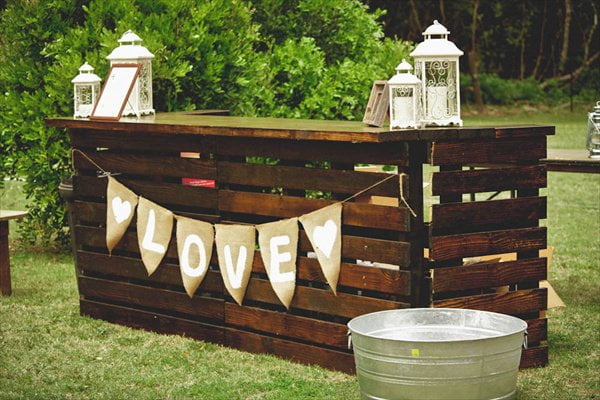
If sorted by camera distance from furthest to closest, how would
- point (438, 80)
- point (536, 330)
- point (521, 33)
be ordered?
point (521, 33)
point (536, 330)
point (438, 80)

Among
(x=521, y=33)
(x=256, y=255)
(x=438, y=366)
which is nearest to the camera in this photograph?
(x=438, y=366)

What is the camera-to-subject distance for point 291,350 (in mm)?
6176

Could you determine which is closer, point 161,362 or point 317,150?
point 317,150

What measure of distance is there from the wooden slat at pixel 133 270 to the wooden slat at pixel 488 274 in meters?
1.52

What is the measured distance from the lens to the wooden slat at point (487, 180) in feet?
18.4

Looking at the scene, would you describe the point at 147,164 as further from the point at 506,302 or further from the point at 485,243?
the point at 506,302

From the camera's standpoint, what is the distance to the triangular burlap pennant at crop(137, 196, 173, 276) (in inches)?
267

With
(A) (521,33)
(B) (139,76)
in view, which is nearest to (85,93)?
(B) (139,76)

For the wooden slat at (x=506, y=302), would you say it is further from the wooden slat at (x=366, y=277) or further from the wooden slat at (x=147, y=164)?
the wooden slat at (x=147, y=164)

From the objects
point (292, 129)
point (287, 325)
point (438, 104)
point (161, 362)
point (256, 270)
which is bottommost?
point (161, 362)

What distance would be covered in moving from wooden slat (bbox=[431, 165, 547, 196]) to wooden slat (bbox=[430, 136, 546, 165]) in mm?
55

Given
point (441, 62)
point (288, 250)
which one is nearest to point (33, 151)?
point (288, 250)

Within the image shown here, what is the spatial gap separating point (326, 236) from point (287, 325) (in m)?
0.64

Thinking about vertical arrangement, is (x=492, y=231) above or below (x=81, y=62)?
below
